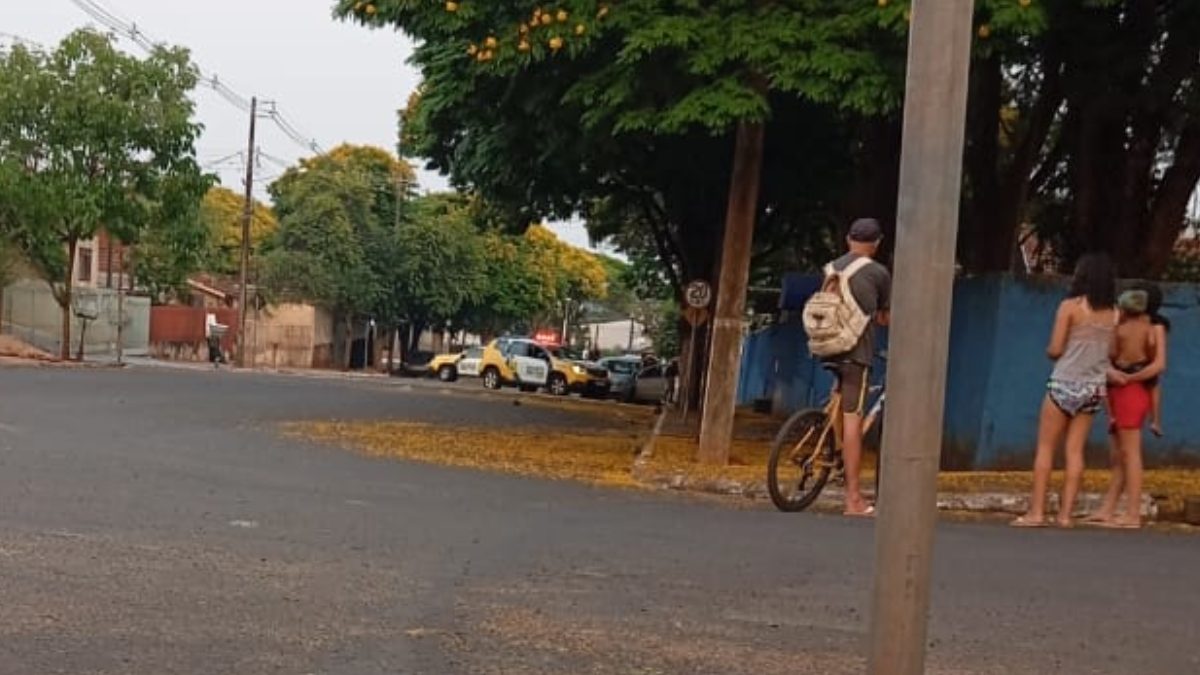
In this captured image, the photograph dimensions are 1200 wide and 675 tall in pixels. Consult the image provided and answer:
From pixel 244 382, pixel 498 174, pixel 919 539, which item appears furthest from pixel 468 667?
pixel 244 382

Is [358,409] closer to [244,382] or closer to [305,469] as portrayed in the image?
[244,382]

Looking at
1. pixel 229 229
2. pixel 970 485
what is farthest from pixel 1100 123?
pixel 229 229

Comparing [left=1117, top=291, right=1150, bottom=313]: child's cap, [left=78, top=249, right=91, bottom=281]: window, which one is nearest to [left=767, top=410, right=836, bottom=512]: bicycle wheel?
[left=1117, top=291, right=1150, bottom=313]: child's cap

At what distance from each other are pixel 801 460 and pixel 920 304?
6630mm

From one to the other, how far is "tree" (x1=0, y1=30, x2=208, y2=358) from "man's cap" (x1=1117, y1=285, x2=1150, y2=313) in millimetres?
25884

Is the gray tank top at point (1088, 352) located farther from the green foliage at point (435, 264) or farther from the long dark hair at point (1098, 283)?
the green foliage at point (435, 264)

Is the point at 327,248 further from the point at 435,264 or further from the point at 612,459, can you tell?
the point at 612,459

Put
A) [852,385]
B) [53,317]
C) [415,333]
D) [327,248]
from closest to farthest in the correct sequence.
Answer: [852,385] < [53,317] < [327,248] < [415,333]

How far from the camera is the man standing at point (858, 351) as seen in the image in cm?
897

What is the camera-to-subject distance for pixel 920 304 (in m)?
2.92

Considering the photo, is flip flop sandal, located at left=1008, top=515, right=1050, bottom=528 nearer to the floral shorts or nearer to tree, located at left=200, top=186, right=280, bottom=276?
the floral shorts

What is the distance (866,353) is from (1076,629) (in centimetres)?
352

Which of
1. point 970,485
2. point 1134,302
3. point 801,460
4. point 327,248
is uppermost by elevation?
point 327,248

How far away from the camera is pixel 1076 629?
5.78 metres
